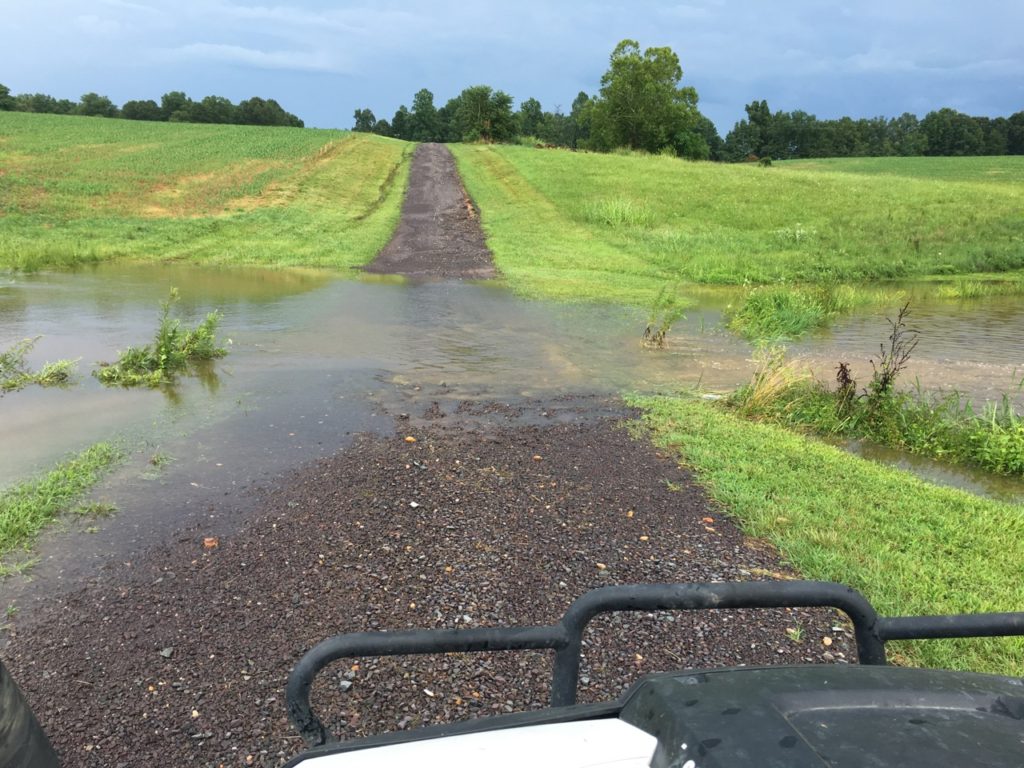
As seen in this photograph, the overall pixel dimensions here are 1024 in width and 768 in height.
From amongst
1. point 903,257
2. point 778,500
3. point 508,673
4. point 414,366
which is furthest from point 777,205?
point 508,673

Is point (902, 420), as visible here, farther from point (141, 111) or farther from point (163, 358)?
point (141, 111)

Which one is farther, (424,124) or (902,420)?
(424,124)

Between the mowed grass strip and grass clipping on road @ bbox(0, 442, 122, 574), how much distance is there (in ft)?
37.0

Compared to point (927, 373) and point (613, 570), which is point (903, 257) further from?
point (613, 570)

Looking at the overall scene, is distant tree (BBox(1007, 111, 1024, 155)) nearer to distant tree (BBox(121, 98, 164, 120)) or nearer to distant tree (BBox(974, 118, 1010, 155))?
distant tree (BBox(974, 118, 1010, 155))

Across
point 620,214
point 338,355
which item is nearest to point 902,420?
point 338,355

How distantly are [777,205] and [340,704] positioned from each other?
29.2 m

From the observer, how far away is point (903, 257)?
74.8 feet

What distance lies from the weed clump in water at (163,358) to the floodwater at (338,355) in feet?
0.86

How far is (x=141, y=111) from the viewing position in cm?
9781

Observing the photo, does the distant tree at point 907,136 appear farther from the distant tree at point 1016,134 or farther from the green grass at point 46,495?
the green grass at point 46,495

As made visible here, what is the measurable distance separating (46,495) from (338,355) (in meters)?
5.16

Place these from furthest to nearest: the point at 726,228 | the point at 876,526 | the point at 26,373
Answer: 1. the point at 726,228
2. the point at 26,373
3. the point at 876,526

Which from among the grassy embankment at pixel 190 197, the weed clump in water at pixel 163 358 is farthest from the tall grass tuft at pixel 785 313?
the grassy embankment at pixel 190 197
